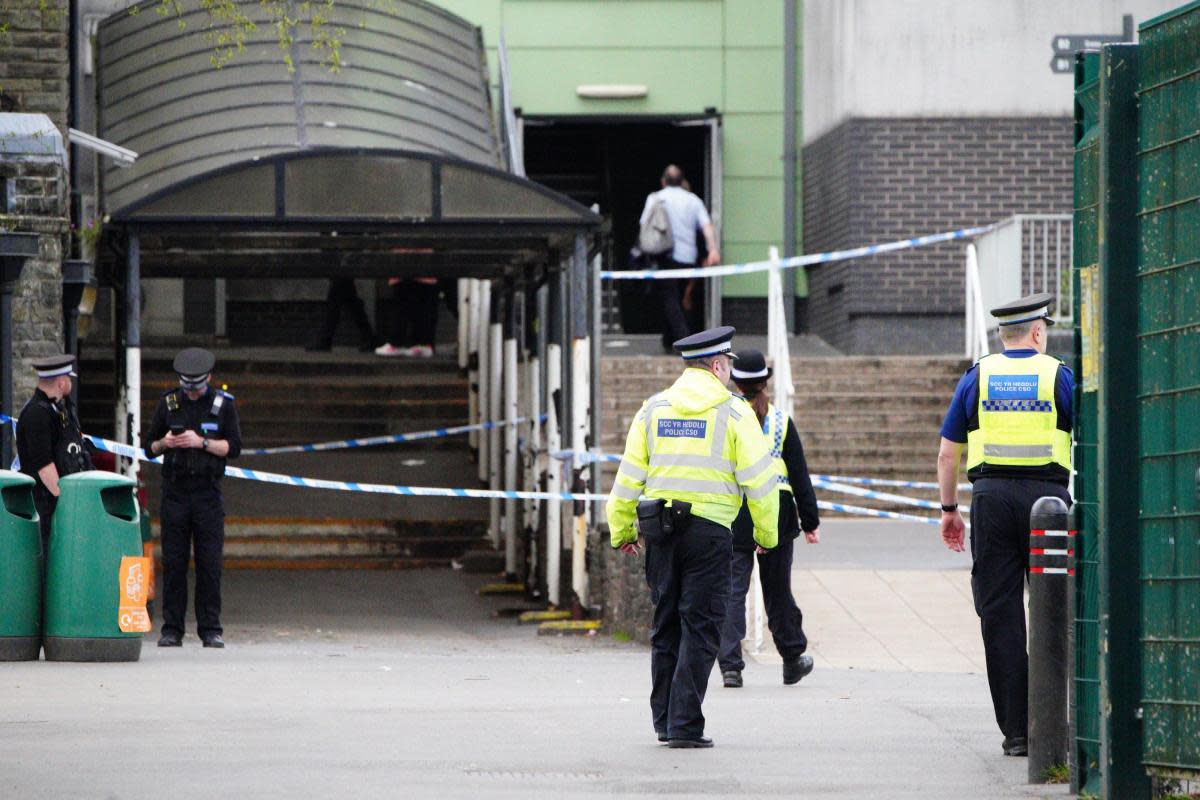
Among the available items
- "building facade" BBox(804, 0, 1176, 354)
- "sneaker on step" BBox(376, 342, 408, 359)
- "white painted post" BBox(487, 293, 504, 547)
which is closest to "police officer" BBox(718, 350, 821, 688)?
"white painted post" BBox(487, 293, 504, 547)

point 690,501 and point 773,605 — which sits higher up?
point 690,501

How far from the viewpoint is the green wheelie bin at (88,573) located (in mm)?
11422

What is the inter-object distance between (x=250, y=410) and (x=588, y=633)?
7.70 m

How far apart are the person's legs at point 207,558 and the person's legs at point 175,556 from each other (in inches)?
2.9

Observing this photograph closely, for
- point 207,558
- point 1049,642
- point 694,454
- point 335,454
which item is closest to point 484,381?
point 335,454

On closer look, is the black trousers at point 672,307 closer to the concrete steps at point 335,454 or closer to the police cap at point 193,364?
the concrete steps at point 335,454

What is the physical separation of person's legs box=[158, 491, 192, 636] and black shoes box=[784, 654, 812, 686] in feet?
12.6

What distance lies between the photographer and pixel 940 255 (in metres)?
22.4

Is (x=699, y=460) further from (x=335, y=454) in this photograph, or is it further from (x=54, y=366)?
(x=335, y=454)

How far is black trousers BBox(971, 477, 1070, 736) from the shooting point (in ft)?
26.2

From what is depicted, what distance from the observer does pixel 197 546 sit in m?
13.0

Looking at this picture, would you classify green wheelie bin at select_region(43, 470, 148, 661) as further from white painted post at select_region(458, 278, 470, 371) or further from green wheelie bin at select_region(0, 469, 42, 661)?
white painted post at select_region(458, 278, 470, 371)

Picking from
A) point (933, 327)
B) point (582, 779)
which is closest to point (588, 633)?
point (582, 779)

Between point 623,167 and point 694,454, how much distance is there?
676 inches
